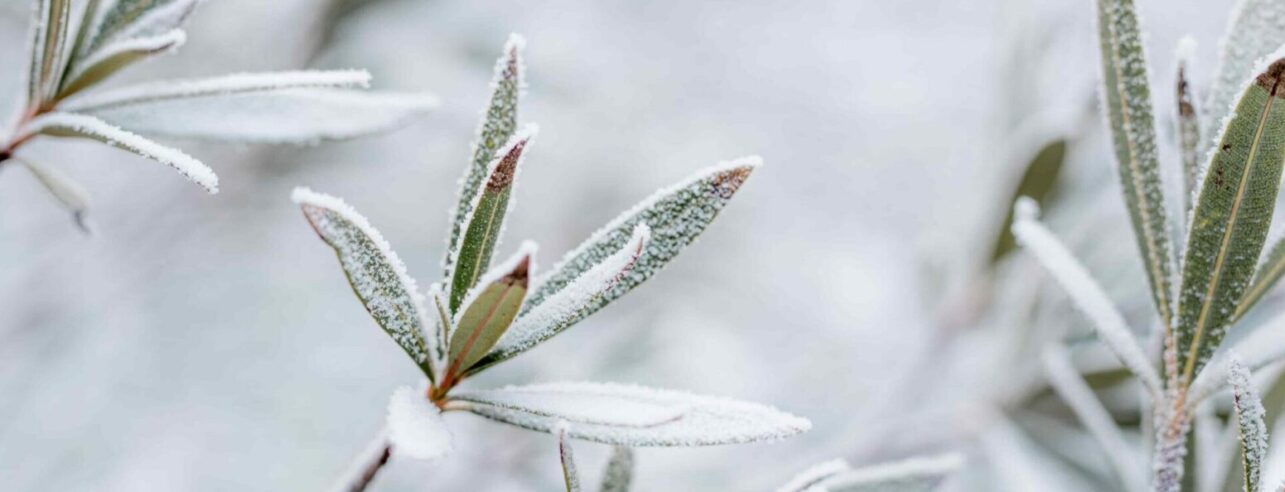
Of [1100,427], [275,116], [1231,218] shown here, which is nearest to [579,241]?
[1100,427]

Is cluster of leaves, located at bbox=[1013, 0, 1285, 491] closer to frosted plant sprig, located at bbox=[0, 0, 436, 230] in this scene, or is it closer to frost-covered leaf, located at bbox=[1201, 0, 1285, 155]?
frost-covered leaf, located at bbox=[1201, 0, 1285, 155]

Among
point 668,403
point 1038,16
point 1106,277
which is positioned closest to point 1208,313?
point 668,403

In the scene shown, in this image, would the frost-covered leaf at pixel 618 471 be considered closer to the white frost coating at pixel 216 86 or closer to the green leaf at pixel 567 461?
the green leaf at pixel 567 461

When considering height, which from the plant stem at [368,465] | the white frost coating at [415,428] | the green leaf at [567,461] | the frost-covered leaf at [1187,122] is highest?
the frost-covered leaf at [1187,122]

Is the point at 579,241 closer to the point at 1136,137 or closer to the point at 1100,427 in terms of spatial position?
the point at 1100,427

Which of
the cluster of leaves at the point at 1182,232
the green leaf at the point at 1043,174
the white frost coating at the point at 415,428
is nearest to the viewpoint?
the white frost coating at the point at 415,428

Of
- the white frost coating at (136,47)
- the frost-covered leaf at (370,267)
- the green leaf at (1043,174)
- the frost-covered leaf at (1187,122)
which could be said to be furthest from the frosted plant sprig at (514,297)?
the green leaf at (1043,174)

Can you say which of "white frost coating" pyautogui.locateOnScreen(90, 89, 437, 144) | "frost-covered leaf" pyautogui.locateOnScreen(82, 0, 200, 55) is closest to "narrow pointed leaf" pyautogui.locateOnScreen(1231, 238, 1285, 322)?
"white frost coating" pyautogui.locateOnScreen(90, 89, 437, 144)
